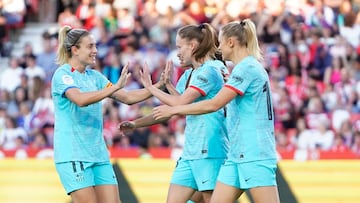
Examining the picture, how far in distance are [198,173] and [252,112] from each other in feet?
3.32

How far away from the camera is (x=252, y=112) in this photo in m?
9.02

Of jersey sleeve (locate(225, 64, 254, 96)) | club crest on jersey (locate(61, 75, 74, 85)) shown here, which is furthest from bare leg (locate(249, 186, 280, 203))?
club crest on jersey (locate(61, 75, 74, 85))

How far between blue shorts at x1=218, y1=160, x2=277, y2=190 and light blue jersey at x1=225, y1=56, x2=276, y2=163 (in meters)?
0.05

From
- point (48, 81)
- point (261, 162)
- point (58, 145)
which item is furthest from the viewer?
point (48, 81)

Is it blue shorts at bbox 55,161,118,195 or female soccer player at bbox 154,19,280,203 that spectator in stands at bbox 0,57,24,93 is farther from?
female soccer player at bbox 154,19,280,203

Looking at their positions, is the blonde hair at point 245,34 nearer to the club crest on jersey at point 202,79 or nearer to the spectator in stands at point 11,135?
the club crest on jersey at point 202,79

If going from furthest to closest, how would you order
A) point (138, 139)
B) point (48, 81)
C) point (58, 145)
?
point (48, 81), point (138, 139), point (58, 145)

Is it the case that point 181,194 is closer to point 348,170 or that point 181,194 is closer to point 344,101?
point 348,170

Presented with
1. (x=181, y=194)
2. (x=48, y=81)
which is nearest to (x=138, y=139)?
(x=48, y=81)

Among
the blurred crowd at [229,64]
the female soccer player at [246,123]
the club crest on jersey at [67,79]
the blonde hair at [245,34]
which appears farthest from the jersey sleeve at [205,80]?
the blurred crowd at [229,64]

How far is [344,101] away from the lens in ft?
59.0

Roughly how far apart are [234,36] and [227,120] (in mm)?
712

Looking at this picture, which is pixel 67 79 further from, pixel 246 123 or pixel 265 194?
pixel 265 194

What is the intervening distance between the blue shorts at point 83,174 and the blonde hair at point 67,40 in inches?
37.8
